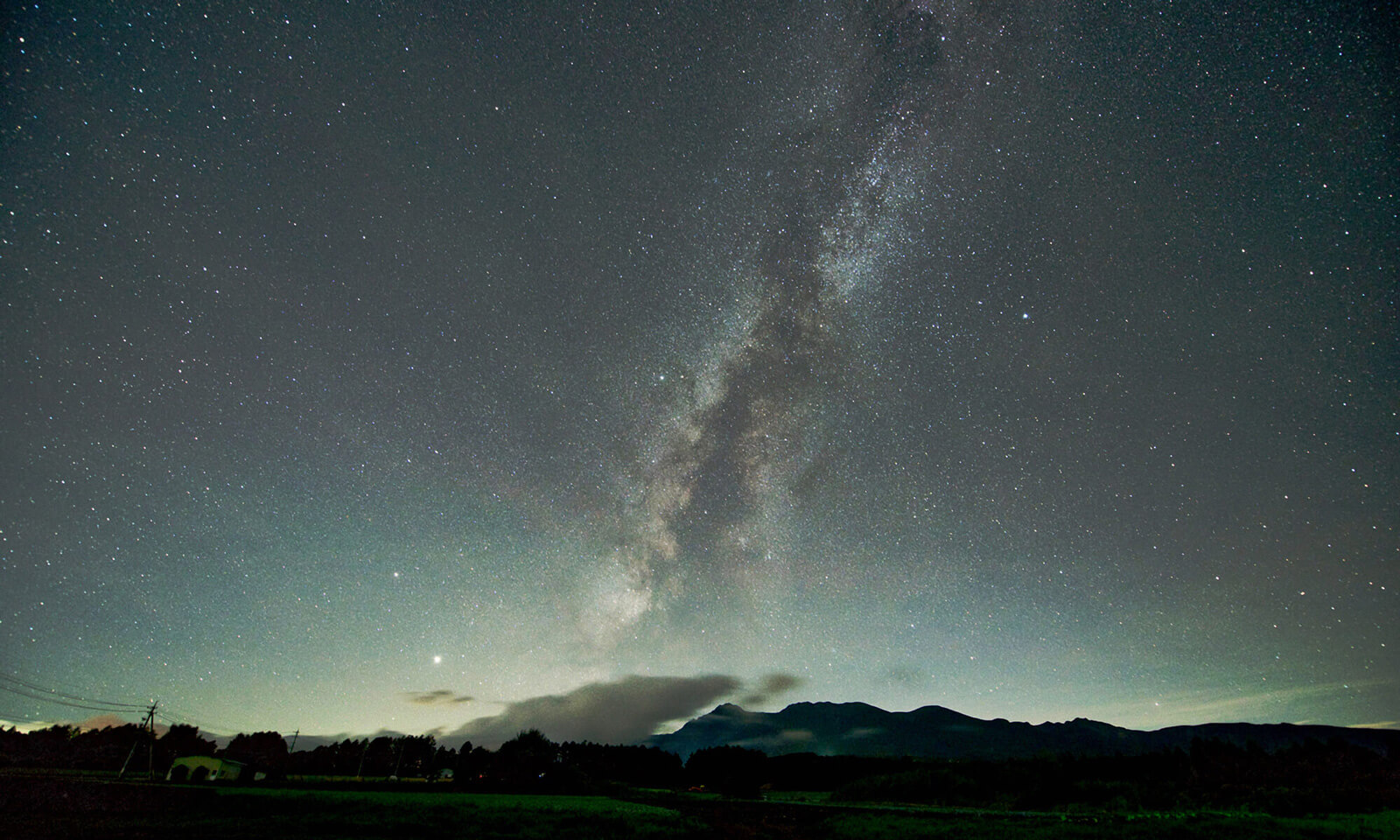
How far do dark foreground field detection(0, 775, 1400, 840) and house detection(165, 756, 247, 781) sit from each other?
124 ft

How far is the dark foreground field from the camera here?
29609 mm

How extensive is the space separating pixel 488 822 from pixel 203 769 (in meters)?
71.6

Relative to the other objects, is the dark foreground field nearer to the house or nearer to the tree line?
the tree line

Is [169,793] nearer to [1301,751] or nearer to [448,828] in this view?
[448,828]

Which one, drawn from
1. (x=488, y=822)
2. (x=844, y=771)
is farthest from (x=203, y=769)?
(x=844, y=771)

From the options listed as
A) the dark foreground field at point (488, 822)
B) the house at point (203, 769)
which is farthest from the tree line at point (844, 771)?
the dark foreground field at point (488, 822)

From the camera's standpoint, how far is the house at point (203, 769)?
76750 millimetres

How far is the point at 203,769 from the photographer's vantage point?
77.8 meters

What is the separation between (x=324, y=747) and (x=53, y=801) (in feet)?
475

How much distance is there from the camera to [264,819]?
32.2m

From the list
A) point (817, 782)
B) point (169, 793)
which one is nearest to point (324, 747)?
point (817, 782)

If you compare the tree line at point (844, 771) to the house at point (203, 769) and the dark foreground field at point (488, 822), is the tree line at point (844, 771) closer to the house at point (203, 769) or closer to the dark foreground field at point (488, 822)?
the house at point (203, 769)

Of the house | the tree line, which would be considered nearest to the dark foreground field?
the tree line

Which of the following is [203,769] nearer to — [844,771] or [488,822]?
[488,822]
